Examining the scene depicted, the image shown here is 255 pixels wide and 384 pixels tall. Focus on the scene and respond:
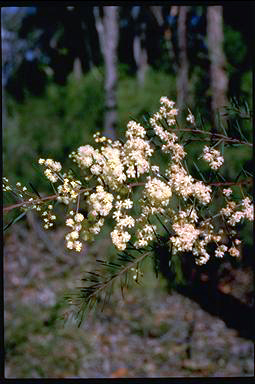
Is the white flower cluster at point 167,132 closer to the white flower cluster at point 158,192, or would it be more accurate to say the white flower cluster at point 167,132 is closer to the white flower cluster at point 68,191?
the white flower cluster at point 158,192

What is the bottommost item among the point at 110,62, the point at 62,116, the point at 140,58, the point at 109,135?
the point at 109,135

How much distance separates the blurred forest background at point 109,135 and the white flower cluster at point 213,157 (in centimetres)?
11

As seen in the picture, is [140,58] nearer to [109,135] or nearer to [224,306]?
[109,135]

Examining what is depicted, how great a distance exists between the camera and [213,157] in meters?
0.90

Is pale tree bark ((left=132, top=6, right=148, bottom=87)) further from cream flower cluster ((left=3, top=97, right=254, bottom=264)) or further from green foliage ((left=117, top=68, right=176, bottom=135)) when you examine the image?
cream flower cluster ((left=3, top=97, right=254, bottom=264))

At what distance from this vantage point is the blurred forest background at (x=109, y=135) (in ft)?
9.89

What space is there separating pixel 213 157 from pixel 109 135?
11.1 feet

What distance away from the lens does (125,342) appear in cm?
329

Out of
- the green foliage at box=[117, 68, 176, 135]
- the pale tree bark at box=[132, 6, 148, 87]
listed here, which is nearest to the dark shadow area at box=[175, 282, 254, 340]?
the green foliage at box=[117, 68, 176, 135]

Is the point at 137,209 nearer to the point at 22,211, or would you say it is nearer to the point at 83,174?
the point at 83,174

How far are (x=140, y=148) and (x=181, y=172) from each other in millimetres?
97

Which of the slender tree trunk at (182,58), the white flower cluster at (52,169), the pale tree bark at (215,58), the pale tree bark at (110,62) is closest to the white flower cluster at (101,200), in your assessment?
the white flower cluster at (52,169)

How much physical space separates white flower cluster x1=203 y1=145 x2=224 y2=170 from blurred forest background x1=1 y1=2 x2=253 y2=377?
111 mm

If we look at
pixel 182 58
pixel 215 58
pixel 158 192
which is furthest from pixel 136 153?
pixel 215 58
